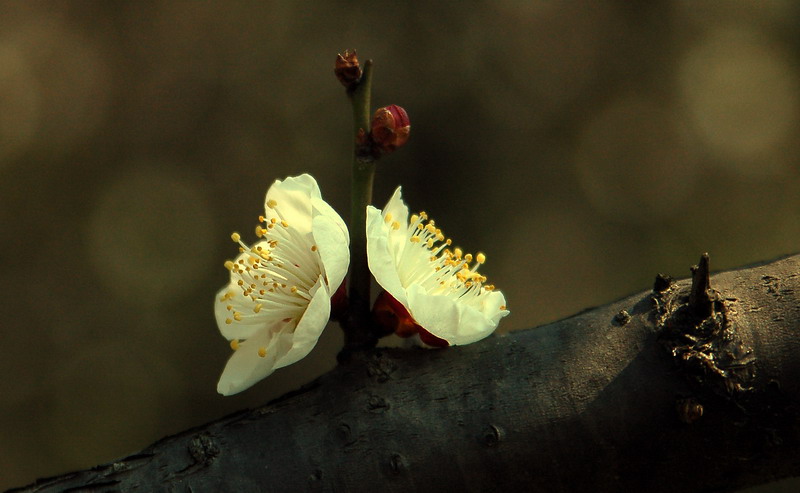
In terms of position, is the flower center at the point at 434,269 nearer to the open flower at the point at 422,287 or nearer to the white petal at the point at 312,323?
the open flower at the point at 422,287

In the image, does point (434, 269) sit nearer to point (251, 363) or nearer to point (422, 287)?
point (422, 287)

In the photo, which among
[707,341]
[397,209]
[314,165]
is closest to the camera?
[707,341]


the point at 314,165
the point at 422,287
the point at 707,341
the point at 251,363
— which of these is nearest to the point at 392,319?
the point at 422,287

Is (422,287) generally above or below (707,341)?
above

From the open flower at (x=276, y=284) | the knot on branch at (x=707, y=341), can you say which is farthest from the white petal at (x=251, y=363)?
the knot on branch at (x=707, y=341)

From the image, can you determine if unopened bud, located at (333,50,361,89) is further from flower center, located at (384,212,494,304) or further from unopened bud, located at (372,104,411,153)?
flower center, located at (384,212,494,304)

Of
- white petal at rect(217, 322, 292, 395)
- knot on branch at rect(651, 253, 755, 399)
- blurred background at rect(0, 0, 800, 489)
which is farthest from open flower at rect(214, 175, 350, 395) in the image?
blurred background at rect(0, 0, 800, 489)
